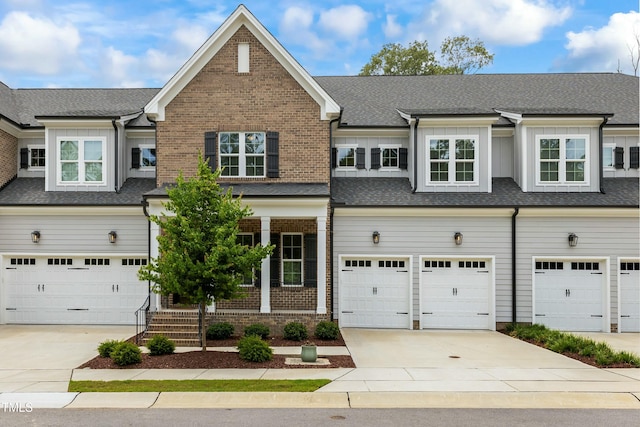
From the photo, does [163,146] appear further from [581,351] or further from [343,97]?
[581,351]

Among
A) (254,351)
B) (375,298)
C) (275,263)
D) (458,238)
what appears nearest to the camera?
(254,351)

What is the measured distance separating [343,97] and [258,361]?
518 inches

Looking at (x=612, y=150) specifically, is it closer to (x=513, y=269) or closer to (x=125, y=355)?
(x=513, y=269)

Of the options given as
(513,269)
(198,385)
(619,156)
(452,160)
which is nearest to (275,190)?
(452,160)

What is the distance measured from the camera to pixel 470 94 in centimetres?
2231

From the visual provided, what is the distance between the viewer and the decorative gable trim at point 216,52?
55.9ft

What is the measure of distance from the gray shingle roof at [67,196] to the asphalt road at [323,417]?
10.0m

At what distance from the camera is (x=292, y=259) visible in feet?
59.6

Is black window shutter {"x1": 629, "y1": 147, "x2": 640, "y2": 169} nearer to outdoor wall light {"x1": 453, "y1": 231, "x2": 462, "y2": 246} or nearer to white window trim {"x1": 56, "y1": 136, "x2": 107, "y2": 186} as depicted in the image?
outdoor wall light {"x1": 453, "y1": 231, "x2": 462, "y2": 246}

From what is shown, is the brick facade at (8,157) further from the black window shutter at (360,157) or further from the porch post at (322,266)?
the black window shutter at (360,157)

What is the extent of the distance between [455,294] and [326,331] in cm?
540

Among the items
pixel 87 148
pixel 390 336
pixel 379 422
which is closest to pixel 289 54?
pixel 87 148

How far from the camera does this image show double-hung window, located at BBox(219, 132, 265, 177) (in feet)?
57.5

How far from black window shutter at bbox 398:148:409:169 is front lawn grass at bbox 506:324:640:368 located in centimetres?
691
